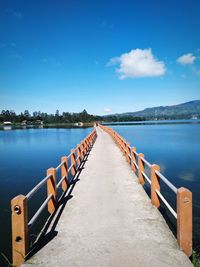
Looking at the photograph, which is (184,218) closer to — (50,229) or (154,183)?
(154,183)

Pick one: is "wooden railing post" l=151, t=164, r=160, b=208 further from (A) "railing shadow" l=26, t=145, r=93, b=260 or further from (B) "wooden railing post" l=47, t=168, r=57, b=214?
(B) "wooden railing post" l=47, t=168, r=57, b=214

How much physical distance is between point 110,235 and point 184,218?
1.61m

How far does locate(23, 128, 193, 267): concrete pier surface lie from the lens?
4180 mm

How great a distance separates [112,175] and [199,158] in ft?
55.6

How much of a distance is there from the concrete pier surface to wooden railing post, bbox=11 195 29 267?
0.22m

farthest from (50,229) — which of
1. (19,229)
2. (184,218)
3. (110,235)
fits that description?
(184,218)

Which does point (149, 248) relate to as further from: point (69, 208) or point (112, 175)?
point (112, 175)

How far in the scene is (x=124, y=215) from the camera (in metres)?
6.17

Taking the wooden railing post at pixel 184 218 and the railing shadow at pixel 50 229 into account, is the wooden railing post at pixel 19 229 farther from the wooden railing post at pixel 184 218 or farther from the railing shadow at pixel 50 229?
the wooden railing post at pixel 184 218

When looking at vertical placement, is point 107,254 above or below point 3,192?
above

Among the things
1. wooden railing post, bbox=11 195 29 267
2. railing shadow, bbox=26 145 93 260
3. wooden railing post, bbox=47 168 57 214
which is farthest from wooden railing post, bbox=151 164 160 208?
wooden railing post, bbox=11 195 29 267

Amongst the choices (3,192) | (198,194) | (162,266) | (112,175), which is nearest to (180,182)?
(198,194)

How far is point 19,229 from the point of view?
4.38m

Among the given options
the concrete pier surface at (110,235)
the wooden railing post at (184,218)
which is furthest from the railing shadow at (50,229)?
the wooden railing post at (184,218)
